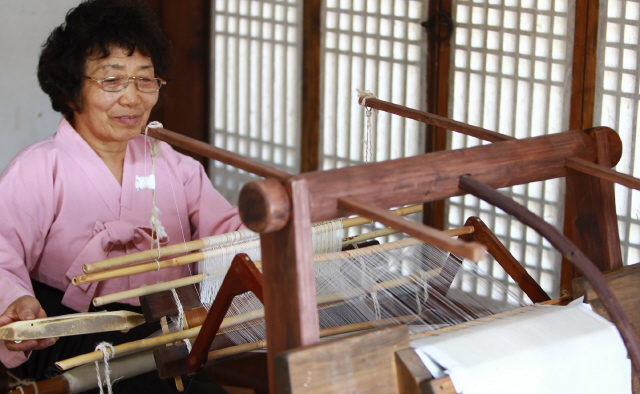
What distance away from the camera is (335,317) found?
5.41ft

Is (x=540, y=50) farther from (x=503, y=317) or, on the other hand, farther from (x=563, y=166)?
(x=503, y=317)

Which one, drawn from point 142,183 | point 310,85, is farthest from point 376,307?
point 310,85

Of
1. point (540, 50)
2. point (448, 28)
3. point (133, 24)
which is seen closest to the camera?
point (133, 24)

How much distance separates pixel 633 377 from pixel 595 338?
0.18 m

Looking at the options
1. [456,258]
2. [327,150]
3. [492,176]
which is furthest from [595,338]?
[327,150]

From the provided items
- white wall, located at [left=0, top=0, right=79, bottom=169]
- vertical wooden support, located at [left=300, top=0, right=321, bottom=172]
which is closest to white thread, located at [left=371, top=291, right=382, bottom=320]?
vertical wooden support, located at [left=300, top=0, right=321, bottom=172]

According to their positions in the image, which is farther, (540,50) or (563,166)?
(540,50)

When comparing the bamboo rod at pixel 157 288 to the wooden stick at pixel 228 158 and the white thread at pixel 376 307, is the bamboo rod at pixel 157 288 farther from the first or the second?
the wooden stick at pixel 228 158

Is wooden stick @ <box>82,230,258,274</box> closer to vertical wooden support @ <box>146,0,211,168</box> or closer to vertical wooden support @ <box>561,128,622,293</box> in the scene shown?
vertical wooden support @ <box>561,128,622,293</box>

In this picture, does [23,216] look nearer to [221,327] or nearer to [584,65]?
[221,327]

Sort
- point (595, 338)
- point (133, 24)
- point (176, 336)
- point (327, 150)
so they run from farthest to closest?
point (327, 150), point (133, 24), point (176, 336), point (595, 338)

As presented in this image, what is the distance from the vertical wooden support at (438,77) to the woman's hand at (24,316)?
5.41ft

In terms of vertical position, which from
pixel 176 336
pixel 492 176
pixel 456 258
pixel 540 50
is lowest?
pixel 176 336

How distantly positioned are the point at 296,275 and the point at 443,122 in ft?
2.40
